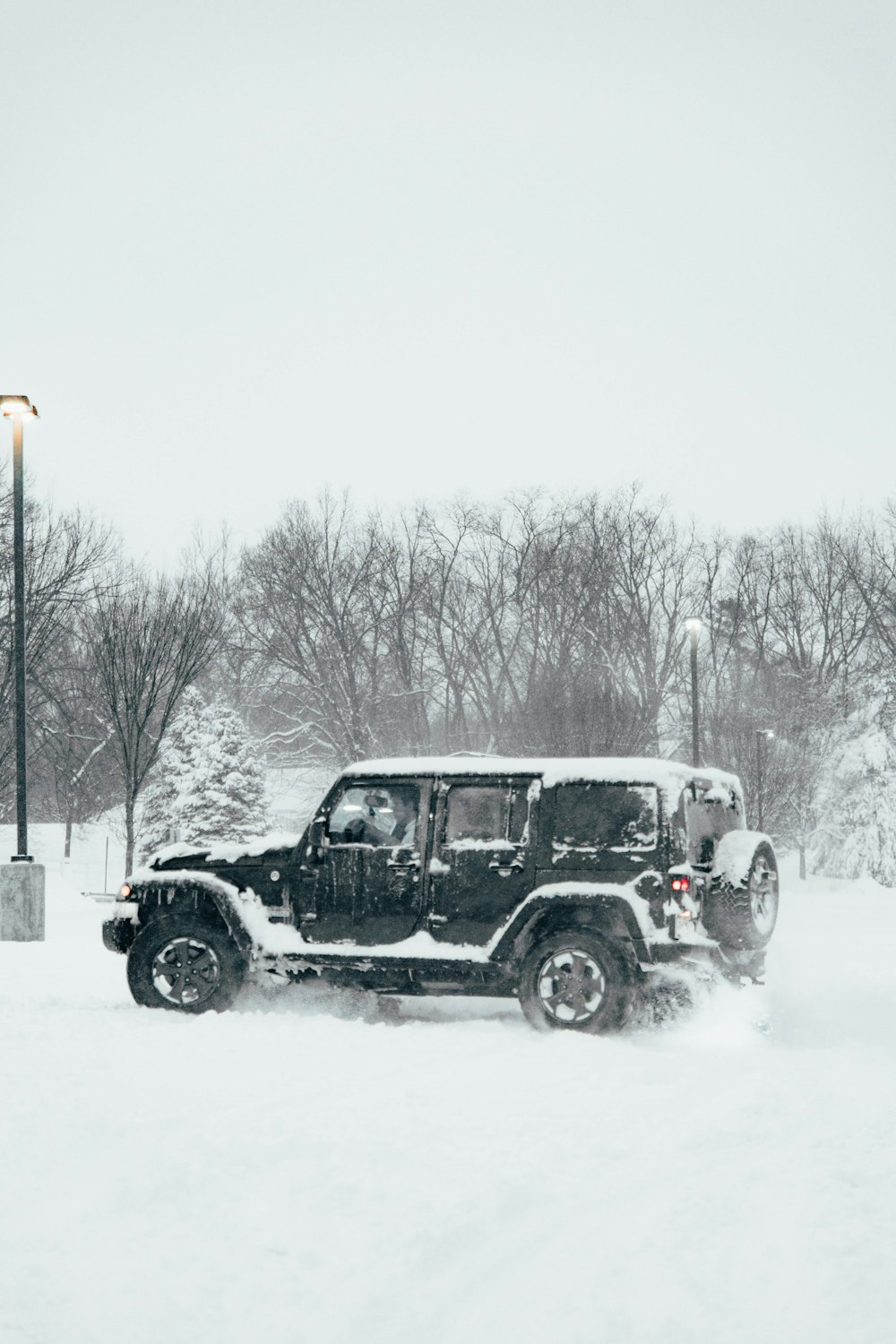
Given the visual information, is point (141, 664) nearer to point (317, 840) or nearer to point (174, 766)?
point (174, 766)

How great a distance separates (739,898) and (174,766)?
27502 millimetres

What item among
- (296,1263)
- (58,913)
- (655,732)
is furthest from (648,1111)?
(655,732)

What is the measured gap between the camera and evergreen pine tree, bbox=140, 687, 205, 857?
114 ft

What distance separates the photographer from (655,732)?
43125 millimetres

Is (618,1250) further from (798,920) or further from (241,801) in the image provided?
(241,801)

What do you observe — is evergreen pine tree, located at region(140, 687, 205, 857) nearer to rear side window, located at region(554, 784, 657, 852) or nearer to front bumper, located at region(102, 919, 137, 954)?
front bumper, located at region(102, 919, 137, 954)

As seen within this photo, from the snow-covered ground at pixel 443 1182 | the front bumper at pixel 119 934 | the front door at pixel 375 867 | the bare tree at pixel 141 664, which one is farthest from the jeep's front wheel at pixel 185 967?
the bare tree at pixel 141 664

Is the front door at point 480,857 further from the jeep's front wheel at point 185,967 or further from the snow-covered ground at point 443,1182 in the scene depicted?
the jeep's front wheel at point 185,967

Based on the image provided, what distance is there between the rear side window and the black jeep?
0.01 metres

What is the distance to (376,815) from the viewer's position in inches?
379

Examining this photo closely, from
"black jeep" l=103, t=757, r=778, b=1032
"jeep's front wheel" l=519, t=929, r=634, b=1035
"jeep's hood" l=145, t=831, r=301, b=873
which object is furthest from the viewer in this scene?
"jeep's hood" l=145, t=831, r=301, b=873

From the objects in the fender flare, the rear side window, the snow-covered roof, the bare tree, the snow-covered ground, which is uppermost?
the bare tree

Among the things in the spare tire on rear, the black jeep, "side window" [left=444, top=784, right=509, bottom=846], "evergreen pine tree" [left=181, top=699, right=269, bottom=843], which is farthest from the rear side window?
"evergreen pine tree" [left=181, top=699, right=269, bottom=843]

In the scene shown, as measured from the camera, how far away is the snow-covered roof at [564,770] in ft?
29.6
